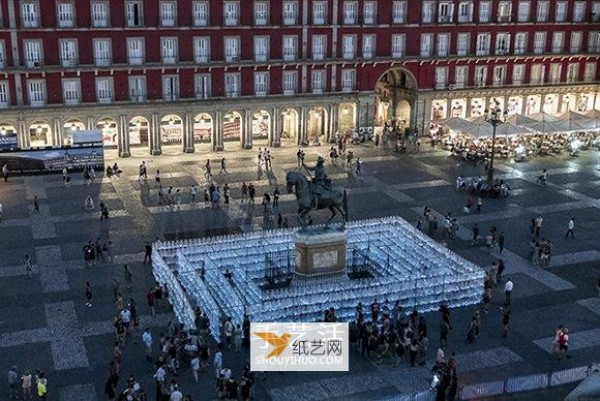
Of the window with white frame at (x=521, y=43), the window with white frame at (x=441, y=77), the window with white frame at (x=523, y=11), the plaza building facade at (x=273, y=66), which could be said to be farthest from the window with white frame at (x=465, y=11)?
the window with white frame at (x=521, y=43)

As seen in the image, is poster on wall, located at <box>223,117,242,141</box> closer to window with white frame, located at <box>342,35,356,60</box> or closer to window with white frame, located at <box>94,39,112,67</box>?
window with white frame, located at <box>342,35,356,60</box>

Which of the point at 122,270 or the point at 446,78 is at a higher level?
the point at 446,78

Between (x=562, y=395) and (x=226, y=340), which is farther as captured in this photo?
(x=226, y=340)

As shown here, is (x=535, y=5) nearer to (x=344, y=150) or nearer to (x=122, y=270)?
(x=344, y=150)

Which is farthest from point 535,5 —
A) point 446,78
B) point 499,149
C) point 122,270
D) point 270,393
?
point 270,393

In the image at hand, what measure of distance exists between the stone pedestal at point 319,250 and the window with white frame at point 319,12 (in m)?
34.5

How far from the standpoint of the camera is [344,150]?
221 feet

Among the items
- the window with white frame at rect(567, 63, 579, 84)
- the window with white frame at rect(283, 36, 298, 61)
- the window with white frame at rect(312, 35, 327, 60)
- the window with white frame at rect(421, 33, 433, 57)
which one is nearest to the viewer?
the window with white frame at rect(283, 36, 298, 61)

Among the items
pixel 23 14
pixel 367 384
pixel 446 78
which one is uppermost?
pixel 23 14

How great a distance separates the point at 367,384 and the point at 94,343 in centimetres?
1110

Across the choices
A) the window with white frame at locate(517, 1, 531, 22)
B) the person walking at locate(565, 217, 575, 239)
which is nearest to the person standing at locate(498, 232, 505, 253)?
the person walking at locate(565, 217, 575, 239)

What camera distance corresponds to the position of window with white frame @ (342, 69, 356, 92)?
6981 centimetres

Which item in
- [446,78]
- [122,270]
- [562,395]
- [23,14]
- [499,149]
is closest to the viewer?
[562,395]

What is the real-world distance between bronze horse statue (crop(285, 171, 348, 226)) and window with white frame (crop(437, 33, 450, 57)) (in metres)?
39.5
